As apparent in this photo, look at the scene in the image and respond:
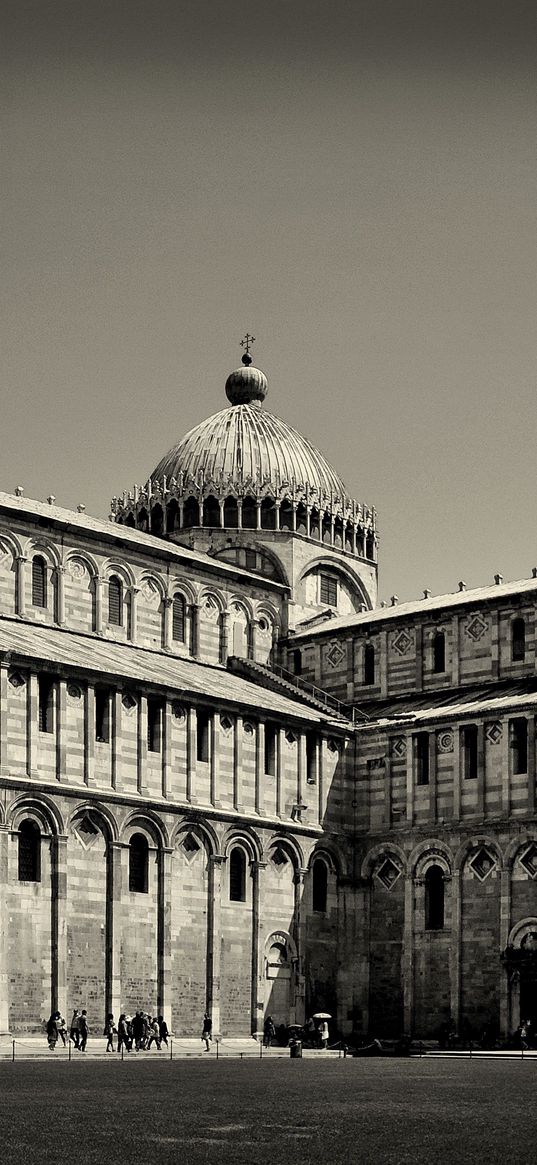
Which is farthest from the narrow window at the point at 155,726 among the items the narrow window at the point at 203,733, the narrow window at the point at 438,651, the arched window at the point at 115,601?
the narrow window at the point at 438,651

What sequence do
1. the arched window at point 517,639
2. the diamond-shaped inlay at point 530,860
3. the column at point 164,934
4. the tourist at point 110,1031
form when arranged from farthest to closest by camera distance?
1. the arched window at point 517,639
2. the diamond-shaped inlay at point 530,860
3. the column at point 164,934
4. the tourist at point 110,1031

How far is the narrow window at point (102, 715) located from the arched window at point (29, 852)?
436 cm

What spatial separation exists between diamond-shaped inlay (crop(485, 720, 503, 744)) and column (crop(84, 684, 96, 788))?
14.9m

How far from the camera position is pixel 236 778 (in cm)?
6288

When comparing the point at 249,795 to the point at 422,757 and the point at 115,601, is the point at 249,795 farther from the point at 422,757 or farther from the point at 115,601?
the point at 115,601

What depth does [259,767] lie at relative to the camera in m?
63.8

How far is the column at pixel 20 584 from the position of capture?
218ft

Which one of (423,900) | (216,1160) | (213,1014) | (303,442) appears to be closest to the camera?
(216,1160)

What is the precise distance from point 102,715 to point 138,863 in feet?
16.5

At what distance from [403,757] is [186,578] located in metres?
13.0

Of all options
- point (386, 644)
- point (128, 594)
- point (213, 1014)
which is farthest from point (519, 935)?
point (128, 594)

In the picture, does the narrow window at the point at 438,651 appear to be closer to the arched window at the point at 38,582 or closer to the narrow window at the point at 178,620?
the narrow window at the point at 178,620

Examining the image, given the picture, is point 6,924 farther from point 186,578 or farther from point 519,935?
point 186,578

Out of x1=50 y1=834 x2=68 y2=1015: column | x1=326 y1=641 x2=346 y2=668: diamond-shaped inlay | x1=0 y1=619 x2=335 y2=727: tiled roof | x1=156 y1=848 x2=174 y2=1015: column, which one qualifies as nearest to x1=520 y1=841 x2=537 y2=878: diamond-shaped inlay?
x1=0 y1=619 x2=335 y2=727: tiled roof
